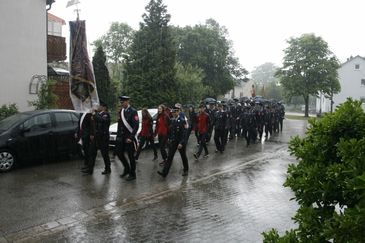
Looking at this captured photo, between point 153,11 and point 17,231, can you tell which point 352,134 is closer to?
point 17,231

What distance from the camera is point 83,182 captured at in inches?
347

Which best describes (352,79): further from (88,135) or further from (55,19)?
(88,135)

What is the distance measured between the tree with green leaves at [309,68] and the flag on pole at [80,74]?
39.0 meters

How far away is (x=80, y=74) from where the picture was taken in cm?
1109

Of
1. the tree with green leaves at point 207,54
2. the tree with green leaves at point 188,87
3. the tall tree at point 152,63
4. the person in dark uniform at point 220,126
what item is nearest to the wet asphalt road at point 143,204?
the person in dark uniform at point 220,126

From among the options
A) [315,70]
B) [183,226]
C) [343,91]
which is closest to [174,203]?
[183,226]

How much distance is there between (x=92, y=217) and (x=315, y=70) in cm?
4374

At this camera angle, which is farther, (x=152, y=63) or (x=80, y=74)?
(x=152, y=63)

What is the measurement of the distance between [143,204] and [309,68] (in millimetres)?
43107

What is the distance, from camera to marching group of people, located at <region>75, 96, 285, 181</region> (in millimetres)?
9078

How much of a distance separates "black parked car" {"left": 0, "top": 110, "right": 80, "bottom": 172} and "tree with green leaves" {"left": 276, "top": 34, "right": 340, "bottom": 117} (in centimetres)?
3957

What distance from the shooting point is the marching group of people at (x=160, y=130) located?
9078mm

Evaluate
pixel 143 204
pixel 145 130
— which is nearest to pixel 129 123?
pixel 143 204

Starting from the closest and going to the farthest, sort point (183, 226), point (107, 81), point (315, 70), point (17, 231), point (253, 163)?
point (17, 231)
point (183, 226)
point (253, 163)
point (107, 81)
point (315, 70)
